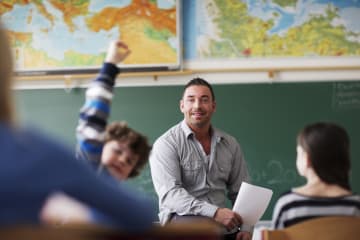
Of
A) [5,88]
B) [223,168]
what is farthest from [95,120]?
[223,168]

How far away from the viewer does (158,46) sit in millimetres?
4168

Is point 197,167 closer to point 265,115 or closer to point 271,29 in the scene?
point 265,115

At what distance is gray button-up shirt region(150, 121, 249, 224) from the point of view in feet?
9.25

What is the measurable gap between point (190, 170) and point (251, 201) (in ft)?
1.59

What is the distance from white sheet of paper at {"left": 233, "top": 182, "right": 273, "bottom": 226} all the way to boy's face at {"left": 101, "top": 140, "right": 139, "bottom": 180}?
842 mm

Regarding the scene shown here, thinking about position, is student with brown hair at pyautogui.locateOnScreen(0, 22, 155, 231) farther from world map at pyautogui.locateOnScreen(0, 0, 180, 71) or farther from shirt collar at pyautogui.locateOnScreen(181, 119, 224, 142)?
world map at pyautogui.locateOnScreen(0, 0, 180, 71)

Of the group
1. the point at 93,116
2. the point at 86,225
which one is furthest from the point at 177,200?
the point at 86,225

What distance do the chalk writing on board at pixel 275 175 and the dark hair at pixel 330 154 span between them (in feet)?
8.03

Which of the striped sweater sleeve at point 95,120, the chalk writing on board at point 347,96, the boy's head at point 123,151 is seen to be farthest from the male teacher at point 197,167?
the chalk writing on board at point 347,96

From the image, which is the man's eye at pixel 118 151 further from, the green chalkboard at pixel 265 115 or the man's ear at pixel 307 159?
the green chalkboard at pixel 265 115

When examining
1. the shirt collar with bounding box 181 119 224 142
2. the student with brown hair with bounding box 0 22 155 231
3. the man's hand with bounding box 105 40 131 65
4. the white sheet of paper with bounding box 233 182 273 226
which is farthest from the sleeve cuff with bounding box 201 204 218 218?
the student with brown hair with bounding box 0 22 155 231

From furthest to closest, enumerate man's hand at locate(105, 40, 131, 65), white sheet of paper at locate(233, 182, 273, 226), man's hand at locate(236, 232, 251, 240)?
man's hand at locate(236, 232, 251, 240)
white sheet of paper at locate(233, 182, 273, 226)
man's hand at locate(105, 40, 131, 65)

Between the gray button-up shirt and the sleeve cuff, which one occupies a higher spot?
the gray button-up shirt

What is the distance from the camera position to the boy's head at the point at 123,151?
187cm
